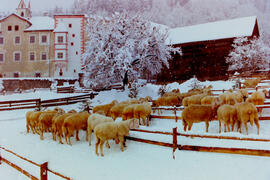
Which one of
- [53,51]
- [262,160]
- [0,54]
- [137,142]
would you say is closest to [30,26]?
[53,51]

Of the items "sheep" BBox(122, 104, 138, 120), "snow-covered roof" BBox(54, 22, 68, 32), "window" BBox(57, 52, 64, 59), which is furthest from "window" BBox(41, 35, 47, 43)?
"sheep" BBox(122, 104, 138, 120)

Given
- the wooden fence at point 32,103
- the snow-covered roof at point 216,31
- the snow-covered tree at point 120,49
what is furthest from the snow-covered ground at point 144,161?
the snow-covered roof at point 216,31

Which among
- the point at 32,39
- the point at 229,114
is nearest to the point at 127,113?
the point at 229,114

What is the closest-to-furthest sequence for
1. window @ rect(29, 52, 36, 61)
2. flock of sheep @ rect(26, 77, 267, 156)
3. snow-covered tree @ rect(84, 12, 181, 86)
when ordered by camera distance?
flock of sheep @ rect(26, 77, 267, 156) → snow-covered tree @ rect(84, 12, 181, 86) → window @ rect(29, 52, 36, 61)

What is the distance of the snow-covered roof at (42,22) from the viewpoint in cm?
1777

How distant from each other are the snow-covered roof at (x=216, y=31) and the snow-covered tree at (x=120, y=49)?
272 inches

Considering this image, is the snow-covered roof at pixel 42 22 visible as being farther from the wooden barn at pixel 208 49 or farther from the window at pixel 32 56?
the wooden barn at pixel 208 49

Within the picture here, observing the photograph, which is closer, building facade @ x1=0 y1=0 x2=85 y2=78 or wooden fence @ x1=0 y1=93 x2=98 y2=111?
wooden fence @ x1=0 y1=93 x2=98 y2=111

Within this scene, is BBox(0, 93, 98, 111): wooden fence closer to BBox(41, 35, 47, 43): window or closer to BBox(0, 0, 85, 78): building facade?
BBox(0, 0, 85, 78): building facade

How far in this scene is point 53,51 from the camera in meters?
18.8

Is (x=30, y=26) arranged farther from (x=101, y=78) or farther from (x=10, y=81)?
(x=101, y=78)

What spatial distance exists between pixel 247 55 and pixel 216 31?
155 inches

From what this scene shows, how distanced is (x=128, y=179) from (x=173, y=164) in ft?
2.56

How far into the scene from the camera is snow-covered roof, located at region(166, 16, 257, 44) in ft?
52.9
